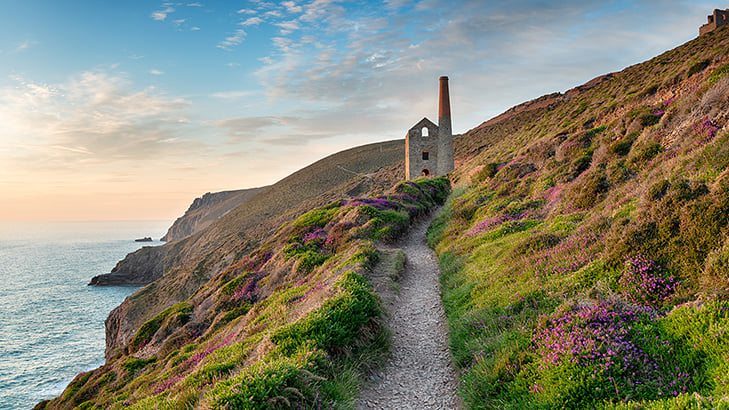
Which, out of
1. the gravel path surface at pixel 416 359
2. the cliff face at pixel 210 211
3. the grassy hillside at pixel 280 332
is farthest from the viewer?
the cliff face at pixel 210 211

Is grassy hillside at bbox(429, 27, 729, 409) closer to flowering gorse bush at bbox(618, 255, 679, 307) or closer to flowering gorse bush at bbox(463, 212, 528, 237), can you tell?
flowering gorse bush at bbox(618, 255, 679, 307)

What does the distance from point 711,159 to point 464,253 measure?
8.20m

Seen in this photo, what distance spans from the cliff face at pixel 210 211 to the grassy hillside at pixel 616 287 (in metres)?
157

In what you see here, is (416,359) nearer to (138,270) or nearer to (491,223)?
(491,223)

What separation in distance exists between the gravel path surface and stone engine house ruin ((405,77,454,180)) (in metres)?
39.5

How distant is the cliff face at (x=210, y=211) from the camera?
16388 cm

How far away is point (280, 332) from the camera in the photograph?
316 inches

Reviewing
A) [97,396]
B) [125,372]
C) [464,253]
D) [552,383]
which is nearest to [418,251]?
[464,253]

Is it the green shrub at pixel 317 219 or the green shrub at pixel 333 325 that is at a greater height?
the green shrub at pixel 317 219

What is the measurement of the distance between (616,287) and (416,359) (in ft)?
15.4

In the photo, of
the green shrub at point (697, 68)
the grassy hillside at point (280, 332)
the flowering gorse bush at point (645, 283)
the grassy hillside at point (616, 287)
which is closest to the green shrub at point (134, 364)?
the grassy hillside at point (280, 332)

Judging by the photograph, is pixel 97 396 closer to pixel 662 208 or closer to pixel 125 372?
pixel 125 372

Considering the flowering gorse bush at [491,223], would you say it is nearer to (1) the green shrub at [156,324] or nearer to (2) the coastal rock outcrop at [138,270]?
(1) the green shrub at [156,324]

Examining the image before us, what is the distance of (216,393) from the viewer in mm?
5781
